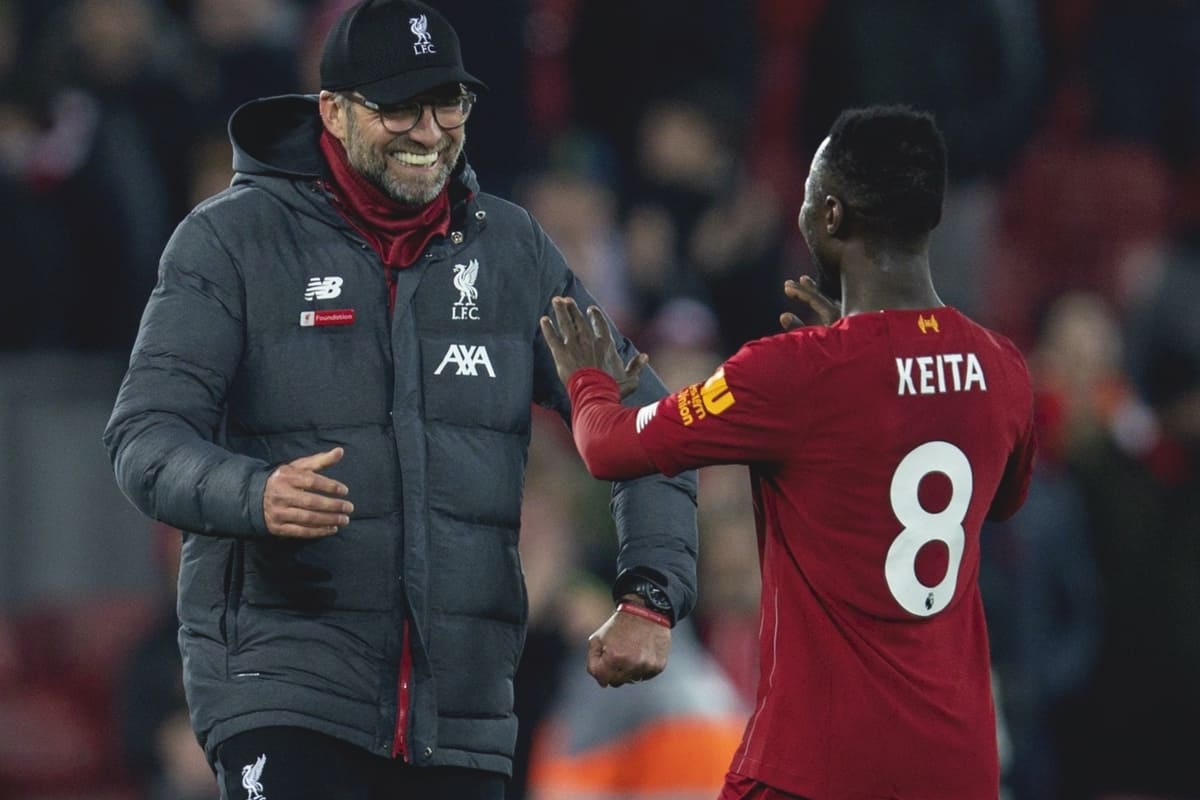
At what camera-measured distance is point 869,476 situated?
14.9 feet

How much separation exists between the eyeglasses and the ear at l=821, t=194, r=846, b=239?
0.79 metres

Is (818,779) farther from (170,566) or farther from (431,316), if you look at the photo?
(170,566)

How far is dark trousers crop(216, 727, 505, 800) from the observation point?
4.69 metres

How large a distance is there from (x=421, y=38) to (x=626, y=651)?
129 centimetres

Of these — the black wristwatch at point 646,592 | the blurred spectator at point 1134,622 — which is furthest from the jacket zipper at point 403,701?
the blurred spectator at point 1134,622

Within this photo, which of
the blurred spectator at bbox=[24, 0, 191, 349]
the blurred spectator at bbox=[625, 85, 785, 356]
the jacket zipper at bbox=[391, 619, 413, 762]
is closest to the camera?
the jacket zipper at bbox=[391, 619, 413, 762]

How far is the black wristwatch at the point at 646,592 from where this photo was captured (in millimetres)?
4973

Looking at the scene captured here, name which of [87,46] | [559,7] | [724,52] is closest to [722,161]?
[724,52]

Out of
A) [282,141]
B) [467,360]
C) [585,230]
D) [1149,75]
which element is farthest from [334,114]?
[1149,75]

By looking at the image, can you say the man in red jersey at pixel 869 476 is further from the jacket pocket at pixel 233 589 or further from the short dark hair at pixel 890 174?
the jacket pocket at pixel 233 589

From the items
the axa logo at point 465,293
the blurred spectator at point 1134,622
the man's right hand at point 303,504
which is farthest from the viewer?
the blurred spectator at point 1134,622

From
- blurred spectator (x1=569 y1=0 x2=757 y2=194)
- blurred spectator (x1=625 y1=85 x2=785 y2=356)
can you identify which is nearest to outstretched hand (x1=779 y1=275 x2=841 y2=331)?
blurred spectator (x1=625 y1=85 x2=785 y2=356)

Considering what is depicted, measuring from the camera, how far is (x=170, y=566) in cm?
918

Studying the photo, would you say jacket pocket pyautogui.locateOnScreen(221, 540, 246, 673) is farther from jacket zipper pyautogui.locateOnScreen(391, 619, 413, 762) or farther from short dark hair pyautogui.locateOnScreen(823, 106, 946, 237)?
short dark hair pyautogui.locateOnScreen(823, 106, 946, 237)
